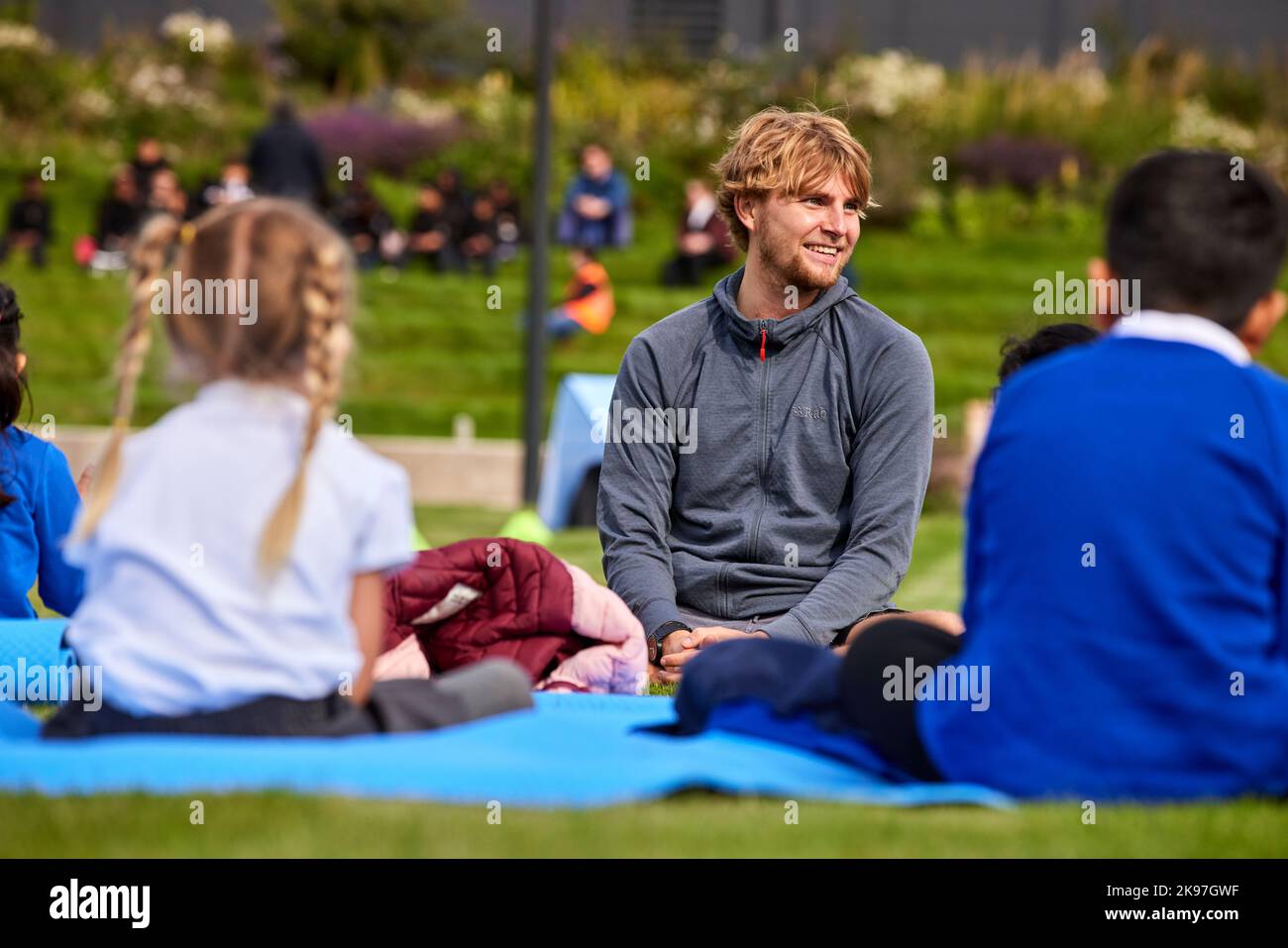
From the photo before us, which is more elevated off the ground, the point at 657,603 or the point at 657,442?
the point at 657,442

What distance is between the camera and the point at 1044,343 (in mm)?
4613

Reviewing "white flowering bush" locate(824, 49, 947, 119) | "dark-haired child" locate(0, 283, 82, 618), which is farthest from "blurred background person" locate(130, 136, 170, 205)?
"dark-haired child" locate(0, 283, 82, 618)

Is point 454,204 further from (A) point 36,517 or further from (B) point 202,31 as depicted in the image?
(A) point 36,517

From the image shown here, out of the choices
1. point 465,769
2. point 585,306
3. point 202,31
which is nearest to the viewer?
point 465,769

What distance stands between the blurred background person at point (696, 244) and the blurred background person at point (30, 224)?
7194 mm

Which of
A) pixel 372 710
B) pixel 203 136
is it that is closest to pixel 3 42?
pixel 203 136

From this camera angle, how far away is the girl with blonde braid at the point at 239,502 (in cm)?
296

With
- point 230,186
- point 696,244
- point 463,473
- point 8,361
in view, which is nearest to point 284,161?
point 230,186

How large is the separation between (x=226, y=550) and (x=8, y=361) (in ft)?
6.06

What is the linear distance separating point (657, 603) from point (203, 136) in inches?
839

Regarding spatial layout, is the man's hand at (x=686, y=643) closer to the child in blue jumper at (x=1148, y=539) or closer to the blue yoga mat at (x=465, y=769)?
the blue yoga mat at (x=465, y=769)

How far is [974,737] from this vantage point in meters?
3.14

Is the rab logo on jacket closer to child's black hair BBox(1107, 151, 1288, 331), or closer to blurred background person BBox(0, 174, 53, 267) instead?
child's black hair BBox(1107, 151, 1288, 331)
